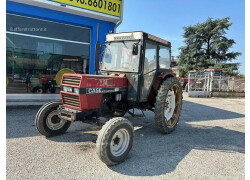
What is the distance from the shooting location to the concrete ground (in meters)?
2.74

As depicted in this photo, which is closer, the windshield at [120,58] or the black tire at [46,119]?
the black tire at [46,119]

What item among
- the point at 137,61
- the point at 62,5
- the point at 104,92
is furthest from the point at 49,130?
the point at 62,5

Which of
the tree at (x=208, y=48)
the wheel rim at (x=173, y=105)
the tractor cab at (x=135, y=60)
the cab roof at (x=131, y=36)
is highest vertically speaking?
the tree at (x=208, y=48)

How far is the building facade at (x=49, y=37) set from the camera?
682cm

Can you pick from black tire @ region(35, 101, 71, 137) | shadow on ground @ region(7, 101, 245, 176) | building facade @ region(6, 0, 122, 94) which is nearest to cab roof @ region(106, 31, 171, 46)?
black tire @ region(35, 101, 71, 137)

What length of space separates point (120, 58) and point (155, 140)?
2033 millimetres

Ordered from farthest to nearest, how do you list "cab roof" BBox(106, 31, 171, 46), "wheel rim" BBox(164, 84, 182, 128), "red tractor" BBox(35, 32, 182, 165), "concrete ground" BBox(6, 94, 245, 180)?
"wheel rim" BBox(164, 84, 182, 128) → "cab roof" BBox(106, 31, 171, 46) → "red tractor" BBox(35, 32, 182, 165) → "concrete ground" BBox(6, 94, 245, 180)

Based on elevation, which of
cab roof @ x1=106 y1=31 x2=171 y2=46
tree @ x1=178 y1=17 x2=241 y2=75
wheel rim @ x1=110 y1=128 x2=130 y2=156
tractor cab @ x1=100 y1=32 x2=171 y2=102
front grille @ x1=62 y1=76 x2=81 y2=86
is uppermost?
tree @ x1=178 y1=17 x2=241 y2=75

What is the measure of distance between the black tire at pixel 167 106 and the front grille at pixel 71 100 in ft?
5.93

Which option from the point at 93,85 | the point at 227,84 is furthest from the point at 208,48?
the point at 93,85

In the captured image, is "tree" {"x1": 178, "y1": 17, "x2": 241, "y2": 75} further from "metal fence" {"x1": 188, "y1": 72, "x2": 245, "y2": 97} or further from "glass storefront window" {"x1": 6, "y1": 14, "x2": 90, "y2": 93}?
"glass storefront window" {"x1": 6, "y1": 14, "x2": 90, "y2": 93}

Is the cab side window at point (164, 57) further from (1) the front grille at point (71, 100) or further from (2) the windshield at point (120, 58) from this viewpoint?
(1) the front grille at point (71, 100)

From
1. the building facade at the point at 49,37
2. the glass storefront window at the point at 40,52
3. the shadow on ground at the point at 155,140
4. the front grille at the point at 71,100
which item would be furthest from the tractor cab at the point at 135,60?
the glass storefront window at the point at 40,52

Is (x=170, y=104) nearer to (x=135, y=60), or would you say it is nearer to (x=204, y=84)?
(x=135, y=60)
